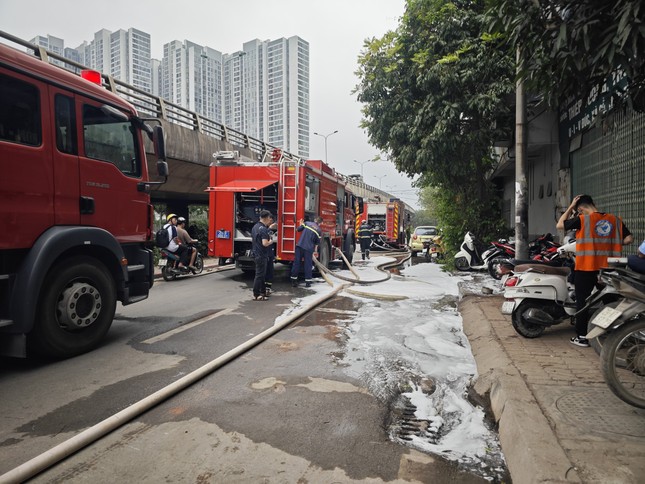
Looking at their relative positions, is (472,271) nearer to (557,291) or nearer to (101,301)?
(557,291)

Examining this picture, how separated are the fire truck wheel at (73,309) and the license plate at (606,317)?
473cm

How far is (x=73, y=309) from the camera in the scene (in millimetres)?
4504

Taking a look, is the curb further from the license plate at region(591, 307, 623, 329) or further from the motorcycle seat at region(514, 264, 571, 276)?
the motorcycle seat at region(514, 264, 571, 276)

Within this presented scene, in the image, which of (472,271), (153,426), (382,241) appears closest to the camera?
(153,426)

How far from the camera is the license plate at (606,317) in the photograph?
3.26 meters

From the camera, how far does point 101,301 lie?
4910 mm

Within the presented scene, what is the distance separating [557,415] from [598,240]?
2.42 metres

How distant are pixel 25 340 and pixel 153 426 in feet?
5.88

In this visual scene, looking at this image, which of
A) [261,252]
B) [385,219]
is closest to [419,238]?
[385,219]

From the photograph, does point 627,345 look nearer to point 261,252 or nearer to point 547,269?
point 547,269

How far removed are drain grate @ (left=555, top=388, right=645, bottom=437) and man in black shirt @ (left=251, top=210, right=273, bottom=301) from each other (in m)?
5.57

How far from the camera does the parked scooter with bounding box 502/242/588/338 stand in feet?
16.5

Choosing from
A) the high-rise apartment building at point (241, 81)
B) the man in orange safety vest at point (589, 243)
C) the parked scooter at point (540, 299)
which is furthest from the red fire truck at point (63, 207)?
the high-rise apartment building at point (241, 81)

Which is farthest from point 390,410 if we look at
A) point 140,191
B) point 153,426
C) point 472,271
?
point 472,271
